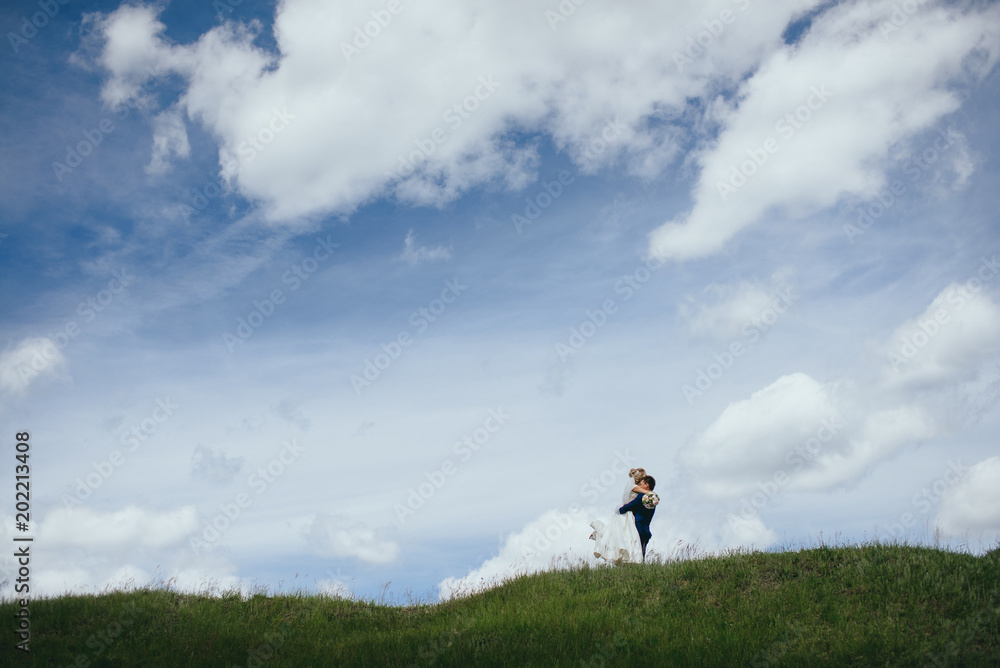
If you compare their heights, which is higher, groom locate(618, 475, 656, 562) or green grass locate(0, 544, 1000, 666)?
groom locate(618, 475, 656, 562)

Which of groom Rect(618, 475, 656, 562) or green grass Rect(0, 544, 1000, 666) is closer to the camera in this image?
green grass Rect(0, 544, 1000, 666)

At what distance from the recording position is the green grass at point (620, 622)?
455 inches

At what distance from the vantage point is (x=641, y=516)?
55.5ft

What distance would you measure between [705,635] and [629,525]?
514cm

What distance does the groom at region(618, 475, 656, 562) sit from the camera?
55.1 ft

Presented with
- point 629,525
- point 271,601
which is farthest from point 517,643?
point 271,601

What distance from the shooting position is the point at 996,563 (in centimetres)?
1370

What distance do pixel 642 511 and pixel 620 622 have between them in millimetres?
3974

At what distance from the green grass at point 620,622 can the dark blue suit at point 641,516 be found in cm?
95

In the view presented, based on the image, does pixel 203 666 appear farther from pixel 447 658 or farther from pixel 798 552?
pixel 798 552

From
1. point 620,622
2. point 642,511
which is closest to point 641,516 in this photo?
point 642,511

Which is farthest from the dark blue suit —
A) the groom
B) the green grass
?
the green grass

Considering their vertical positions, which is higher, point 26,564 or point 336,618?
point 26,564

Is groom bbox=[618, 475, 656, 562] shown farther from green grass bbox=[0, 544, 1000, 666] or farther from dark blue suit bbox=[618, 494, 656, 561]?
green grass bbox=[0, 544, 1000, 666]
